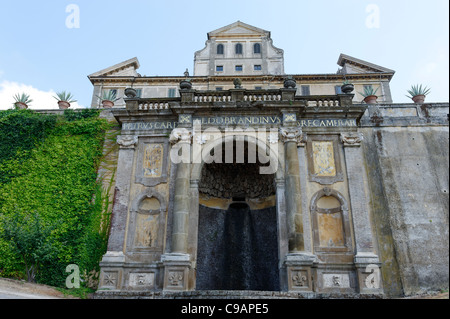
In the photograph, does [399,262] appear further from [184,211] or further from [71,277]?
[71,277]

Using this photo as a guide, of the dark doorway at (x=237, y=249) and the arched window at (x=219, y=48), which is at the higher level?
the arched window at (x=219, y=48)

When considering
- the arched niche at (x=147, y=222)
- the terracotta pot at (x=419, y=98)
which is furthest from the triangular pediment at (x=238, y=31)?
the arched niche at (x=147, y=222)

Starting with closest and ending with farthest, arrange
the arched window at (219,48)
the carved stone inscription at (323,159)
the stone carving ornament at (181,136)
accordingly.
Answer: the carved stone inscription at (323,159) → the stone carving ornament at (181,136) → the arched window at (219,48)

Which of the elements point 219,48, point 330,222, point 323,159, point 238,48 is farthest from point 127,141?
point 238,48

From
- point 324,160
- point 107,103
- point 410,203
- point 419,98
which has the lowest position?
point 410,203

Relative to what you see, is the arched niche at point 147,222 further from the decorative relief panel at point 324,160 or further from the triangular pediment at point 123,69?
the triangular pediment at point 123,69

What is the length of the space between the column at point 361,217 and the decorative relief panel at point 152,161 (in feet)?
22.5

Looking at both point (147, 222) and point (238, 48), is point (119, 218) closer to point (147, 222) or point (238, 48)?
point (147, 222)

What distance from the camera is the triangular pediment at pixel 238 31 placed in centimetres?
3709

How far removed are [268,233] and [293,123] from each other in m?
4.90

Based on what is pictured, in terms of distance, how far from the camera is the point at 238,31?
3734cm

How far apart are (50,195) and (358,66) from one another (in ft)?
101
